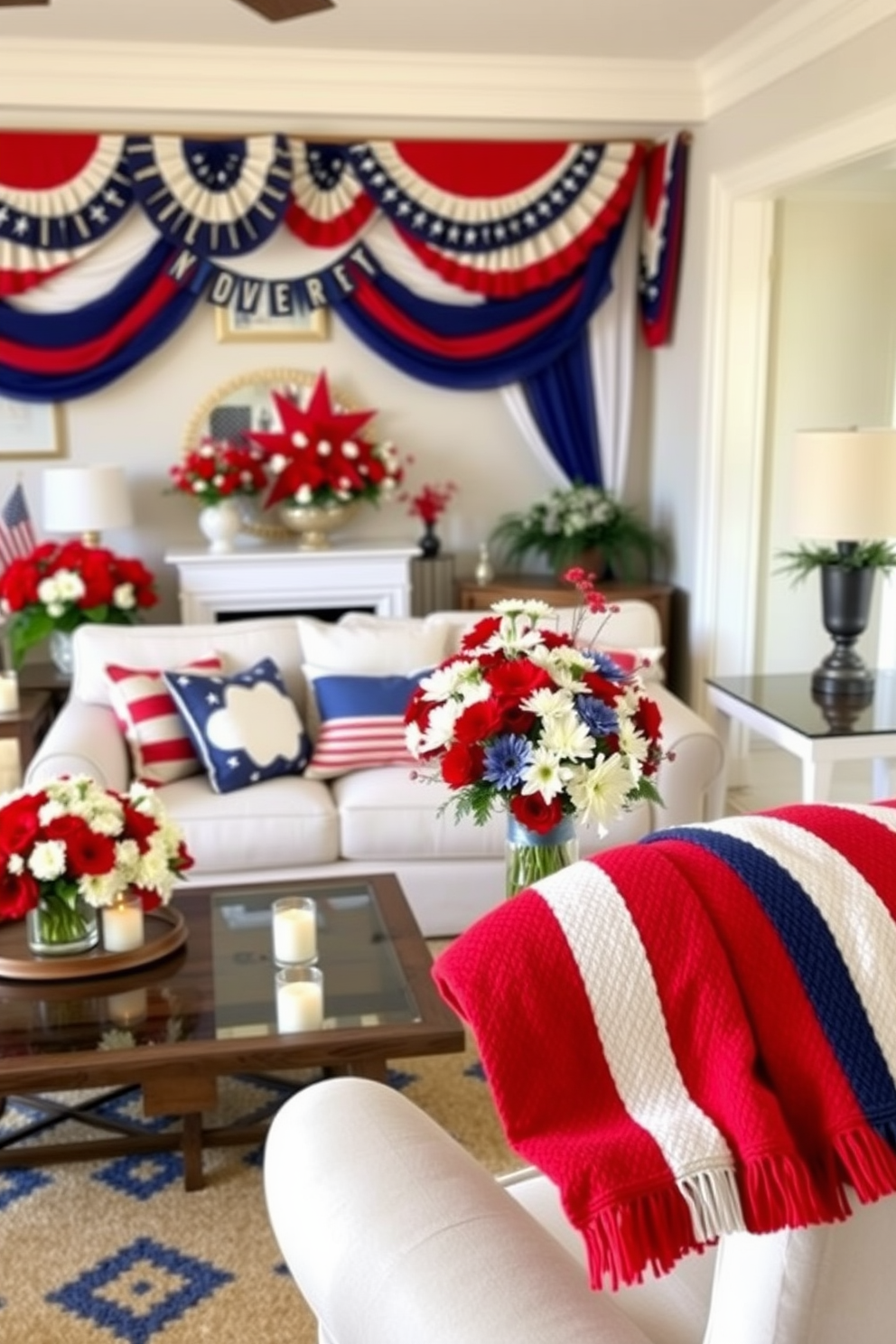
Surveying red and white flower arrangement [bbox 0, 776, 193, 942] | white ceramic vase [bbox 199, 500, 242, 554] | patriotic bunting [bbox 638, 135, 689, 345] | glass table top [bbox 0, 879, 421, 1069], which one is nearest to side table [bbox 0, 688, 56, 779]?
white ceramic vase [bbox 199, 500, 242, 554]

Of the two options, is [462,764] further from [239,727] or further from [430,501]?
[430,501]

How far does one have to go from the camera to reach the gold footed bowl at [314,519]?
16.1ft

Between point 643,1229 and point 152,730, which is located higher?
point 643,1229

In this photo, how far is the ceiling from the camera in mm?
3941

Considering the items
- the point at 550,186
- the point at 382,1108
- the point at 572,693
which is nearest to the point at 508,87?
the point at 550,186

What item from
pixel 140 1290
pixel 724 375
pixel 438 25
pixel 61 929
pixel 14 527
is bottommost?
pixel 140 1290

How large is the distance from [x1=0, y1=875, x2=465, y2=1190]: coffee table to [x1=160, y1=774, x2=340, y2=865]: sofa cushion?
1.58ft

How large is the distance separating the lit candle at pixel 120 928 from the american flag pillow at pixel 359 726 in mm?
1089

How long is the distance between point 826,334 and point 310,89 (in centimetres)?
208

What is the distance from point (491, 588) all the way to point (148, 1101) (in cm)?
294

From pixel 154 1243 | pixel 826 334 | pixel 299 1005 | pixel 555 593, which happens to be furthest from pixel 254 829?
pixel 826 334

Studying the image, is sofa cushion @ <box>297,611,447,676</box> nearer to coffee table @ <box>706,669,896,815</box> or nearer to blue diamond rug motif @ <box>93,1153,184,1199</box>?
coffee table @ <box>706,669,896,815</box>

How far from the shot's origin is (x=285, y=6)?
263cm

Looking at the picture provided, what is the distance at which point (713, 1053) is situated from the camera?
102 cm
